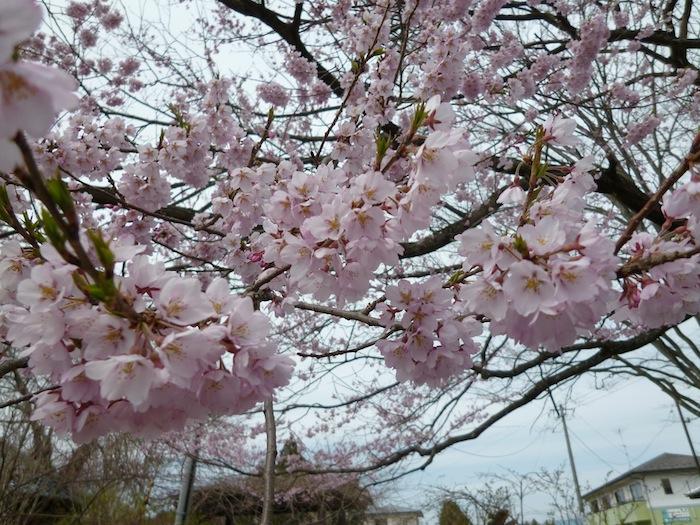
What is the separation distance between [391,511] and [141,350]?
65.7 ft

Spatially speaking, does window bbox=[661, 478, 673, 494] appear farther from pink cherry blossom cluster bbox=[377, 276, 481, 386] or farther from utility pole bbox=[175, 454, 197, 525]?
pink cherry blossom cluster bbox=[377, 276, 481, 386]

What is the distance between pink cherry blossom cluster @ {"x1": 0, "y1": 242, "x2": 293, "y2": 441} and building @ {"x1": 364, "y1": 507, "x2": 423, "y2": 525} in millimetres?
18288

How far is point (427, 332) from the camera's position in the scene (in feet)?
5.41

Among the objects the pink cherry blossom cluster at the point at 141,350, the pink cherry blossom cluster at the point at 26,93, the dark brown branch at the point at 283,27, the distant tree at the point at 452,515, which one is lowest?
the pink cherry blossom cluster at the point at 141,350

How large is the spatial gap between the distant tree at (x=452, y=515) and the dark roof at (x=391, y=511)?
7.99ft

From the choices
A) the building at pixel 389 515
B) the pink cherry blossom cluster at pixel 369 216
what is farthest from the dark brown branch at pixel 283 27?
the building at pixel 389 515

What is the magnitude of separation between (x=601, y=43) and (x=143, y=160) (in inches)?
180

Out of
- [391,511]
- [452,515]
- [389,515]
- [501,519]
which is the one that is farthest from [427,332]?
[391,511]

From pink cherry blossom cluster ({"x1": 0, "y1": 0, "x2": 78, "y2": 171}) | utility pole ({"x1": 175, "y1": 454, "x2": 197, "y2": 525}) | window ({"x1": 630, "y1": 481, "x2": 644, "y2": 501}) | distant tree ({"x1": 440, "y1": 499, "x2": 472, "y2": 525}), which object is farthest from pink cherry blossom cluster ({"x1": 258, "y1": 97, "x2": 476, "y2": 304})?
window ({"x1": 630, "y1": 481, "x2": 644, "y2": 501})

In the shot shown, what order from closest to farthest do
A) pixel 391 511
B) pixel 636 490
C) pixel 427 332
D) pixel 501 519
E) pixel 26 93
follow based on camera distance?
pixel 26 93 → pixel 427 332 → pixel 501 519 → pixel 391 511 → pixel 636 490

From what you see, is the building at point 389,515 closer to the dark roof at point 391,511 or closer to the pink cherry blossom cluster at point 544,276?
the dark roof at point 391,511

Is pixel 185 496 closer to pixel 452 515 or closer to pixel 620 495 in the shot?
pixel 452 515

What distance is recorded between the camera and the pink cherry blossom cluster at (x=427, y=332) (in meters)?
1.65

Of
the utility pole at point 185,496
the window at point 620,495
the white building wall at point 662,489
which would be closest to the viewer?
the utility pole at point 185,496
